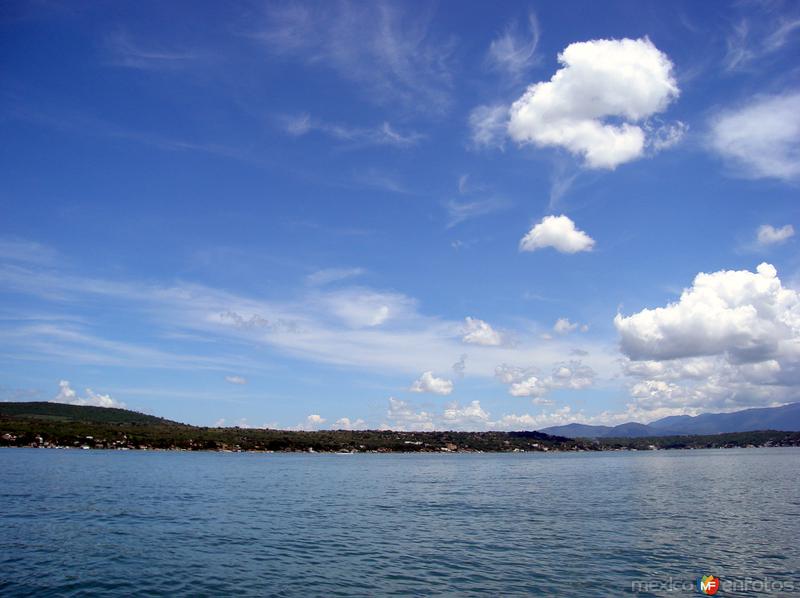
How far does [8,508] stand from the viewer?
56.9 m

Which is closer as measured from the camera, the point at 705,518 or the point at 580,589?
the point at 580,589

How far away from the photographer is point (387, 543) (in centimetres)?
4331

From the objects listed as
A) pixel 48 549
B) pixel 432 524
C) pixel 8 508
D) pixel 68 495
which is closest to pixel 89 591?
pixel 48 549

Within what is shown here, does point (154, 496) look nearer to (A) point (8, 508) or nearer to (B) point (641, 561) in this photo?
(A) point (8, 508)

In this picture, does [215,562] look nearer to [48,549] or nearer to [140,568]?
[140,568]

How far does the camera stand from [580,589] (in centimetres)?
3047

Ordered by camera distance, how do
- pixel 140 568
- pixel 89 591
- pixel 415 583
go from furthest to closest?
pixel 140 568 < pixel 415 583 < pixel 89 591

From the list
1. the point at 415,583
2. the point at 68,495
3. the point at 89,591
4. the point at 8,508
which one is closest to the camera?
the point at 89,591

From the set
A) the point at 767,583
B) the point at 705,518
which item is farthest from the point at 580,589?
the point at 705,518

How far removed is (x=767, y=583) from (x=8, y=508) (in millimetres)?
68341

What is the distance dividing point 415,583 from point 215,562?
46.1 ft

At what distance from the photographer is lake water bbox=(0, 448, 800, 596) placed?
103ft

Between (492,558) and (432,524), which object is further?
(432,524)

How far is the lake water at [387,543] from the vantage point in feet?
103
